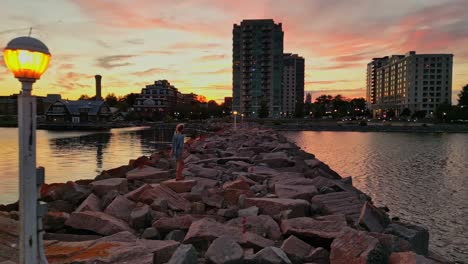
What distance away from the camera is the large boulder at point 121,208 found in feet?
25.0

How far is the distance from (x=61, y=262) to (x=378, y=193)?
1659 centimetres

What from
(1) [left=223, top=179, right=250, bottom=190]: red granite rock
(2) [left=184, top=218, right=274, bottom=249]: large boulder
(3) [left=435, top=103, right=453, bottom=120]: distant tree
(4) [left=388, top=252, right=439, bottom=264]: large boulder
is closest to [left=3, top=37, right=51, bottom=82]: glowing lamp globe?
(2) [left=184, top=218, right=274, bottom=249]: large boulder

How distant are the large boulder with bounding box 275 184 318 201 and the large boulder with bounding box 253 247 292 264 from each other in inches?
151

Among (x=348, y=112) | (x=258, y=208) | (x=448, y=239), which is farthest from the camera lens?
(x=348, y=112)

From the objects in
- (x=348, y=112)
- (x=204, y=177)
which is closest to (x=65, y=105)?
(x=348, y=112)

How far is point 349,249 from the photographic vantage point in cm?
528

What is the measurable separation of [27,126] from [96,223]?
10.4 feet

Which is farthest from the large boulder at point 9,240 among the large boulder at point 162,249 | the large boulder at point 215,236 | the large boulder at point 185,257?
the large boulder at point 215,236

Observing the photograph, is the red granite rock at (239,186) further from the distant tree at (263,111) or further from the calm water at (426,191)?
the distant tree at (263,111)

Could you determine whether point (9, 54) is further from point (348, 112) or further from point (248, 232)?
point (348, 112)

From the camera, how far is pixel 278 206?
7.94m

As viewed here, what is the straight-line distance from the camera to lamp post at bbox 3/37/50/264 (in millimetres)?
3844

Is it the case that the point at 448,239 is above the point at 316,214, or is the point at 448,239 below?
below

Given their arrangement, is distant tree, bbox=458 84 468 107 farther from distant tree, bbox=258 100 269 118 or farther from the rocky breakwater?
the rocky breakwater
